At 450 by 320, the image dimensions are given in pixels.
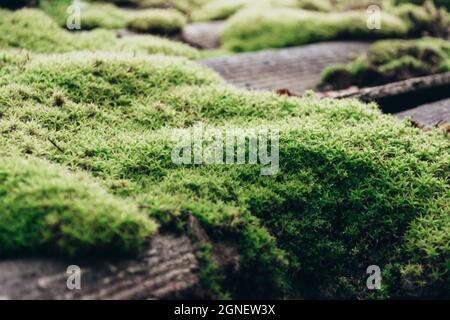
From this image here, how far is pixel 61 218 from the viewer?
2490 millimetres

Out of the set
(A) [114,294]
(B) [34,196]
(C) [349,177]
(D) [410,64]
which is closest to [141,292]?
(A) [114,294]

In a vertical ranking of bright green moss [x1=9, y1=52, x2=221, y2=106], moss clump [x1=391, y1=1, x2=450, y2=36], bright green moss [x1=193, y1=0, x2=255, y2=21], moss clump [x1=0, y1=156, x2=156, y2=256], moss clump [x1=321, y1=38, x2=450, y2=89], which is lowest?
moss clump [x1=0, y1=156, x2=156, y2=256]

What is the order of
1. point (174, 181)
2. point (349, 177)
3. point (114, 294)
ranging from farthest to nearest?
point (349, 177)
point (174, 181)
point (114, 294)

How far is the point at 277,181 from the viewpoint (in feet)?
11.0

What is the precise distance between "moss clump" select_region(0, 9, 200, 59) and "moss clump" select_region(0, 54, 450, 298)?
1696mm

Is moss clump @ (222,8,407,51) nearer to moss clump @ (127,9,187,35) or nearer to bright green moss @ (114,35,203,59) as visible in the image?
moss clump @ (127,9,187,35)

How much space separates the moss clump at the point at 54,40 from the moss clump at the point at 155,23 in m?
1.18

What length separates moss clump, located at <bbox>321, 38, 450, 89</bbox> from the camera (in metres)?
6.28

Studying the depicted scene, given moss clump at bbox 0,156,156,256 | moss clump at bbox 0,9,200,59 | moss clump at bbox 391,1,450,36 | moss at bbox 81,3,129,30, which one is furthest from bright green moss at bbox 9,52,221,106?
moss clump at bbox 391,1,450,36

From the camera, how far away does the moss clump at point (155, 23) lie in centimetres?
789

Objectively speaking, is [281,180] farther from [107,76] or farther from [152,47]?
[152,47]

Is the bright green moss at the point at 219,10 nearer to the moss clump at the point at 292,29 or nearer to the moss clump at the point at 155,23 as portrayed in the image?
the moss clump at the point at 292,29
